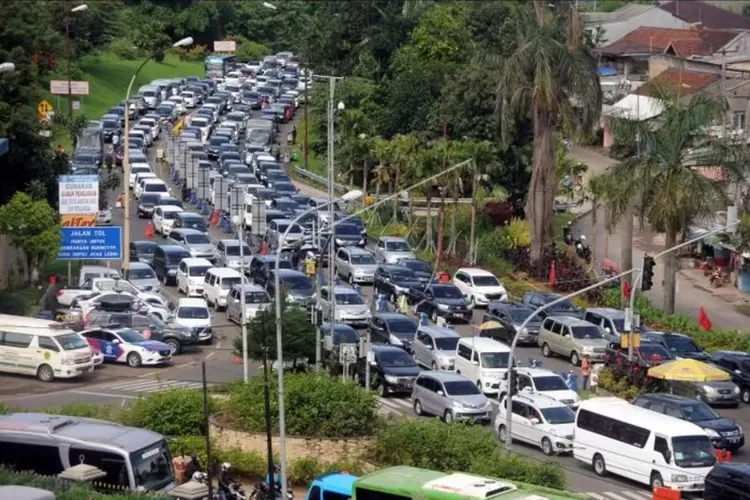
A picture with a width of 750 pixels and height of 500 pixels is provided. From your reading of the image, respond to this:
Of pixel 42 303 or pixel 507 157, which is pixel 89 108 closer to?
pixel 507 157

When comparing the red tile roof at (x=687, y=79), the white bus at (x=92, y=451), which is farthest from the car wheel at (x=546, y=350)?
the red tile roof at (x=687, y=79)

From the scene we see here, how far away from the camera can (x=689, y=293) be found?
63.8 metres

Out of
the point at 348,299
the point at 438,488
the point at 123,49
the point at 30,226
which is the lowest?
the point at 438,488

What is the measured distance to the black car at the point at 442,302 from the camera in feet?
179

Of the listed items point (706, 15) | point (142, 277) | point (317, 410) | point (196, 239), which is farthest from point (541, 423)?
point (706, 15)

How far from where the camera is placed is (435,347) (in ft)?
154

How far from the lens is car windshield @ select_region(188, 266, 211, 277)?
187 ft

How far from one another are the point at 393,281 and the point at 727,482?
25.7 metres

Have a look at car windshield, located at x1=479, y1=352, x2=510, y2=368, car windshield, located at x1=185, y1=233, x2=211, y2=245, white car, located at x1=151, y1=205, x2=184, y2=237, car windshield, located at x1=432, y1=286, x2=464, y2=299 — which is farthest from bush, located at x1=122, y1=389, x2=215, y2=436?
white car, located at x1=151, y1=205, x2=184, y2=237

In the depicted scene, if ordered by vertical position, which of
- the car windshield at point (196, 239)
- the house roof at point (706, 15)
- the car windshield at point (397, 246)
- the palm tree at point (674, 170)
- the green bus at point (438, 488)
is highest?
the house roof at point (706, 15)

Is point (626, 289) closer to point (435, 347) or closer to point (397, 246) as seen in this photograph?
point (397, 246)

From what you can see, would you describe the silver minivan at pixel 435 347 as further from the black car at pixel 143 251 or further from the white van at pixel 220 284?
the black car at pixel 143 251

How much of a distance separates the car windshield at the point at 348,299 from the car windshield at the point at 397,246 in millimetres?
9641

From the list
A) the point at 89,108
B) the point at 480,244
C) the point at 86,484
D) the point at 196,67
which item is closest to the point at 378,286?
the point at 480,244
